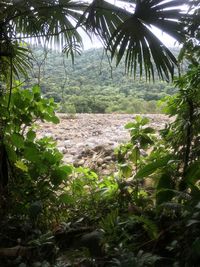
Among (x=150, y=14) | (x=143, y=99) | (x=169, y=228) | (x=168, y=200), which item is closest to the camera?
(x=169, y=228)

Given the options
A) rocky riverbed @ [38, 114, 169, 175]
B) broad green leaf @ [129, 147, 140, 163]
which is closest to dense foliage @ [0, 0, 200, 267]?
broad green leaf @ [129, 147, 140, 163]


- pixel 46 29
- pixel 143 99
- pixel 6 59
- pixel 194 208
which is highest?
pixel 46 29

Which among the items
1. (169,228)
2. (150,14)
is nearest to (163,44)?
(150,14)

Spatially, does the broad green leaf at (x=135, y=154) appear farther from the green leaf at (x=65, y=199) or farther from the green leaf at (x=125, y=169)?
the green leaf at (x=65, y=199)

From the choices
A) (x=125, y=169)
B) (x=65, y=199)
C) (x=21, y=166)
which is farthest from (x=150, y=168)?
(x=21, y=166)

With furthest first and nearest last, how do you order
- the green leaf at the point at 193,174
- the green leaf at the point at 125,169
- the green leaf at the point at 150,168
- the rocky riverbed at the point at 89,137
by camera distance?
the rocky riverbed at the point at 89,137, the green leaf at the point at 125,169, the green leaf at the point at 150,168, the green leaf at the point at 193,174

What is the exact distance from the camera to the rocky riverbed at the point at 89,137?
5.22m

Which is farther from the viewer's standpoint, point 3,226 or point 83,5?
point 83,5

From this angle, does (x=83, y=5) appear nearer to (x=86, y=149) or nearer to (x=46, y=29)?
(x=46, y=29)

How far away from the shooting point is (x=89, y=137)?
24.2 ft

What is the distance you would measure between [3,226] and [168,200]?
988 millimetres

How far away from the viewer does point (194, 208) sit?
171cm

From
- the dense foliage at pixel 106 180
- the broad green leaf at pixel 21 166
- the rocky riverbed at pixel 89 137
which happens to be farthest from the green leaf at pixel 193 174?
the rocky riverbed at pixel 89 137

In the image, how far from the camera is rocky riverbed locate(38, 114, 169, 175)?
Result: 5.22 m
